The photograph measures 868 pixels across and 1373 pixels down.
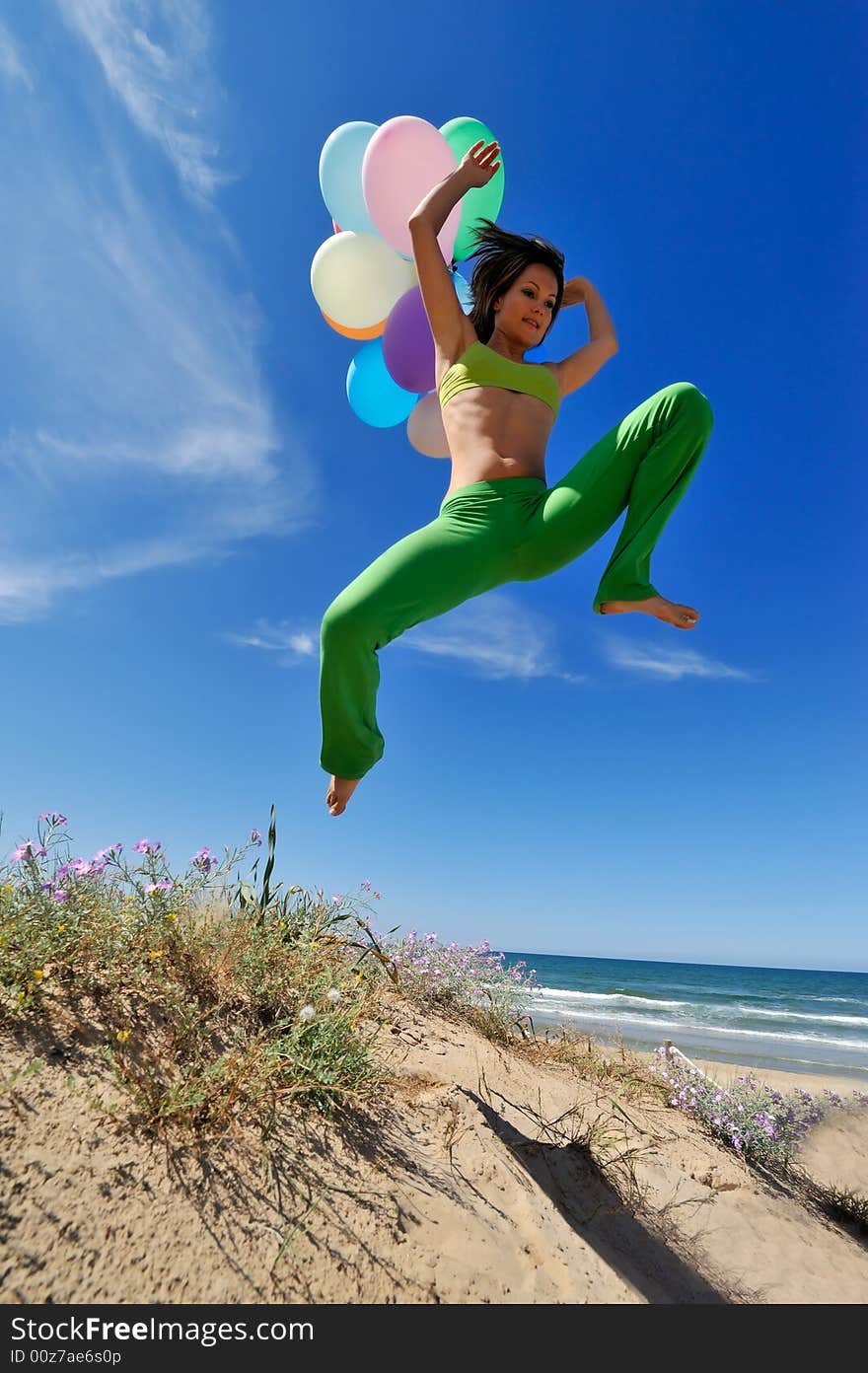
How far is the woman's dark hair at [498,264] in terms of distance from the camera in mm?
2732

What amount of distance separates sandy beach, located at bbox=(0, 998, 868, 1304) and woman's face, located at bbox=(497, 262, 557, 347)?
305 centimetres

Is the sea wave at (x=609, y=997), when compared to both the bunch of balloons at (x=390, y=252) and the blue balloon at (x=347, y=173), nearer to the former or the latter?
the bunch of balloons at (x=390, y=252)

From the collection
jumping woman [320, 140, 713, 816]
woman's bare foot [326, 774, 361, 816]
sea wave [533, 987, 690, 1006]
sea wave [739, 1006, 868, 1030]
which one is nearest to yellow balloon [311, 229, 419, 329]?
jumping woman [320, 140, 713, 816]

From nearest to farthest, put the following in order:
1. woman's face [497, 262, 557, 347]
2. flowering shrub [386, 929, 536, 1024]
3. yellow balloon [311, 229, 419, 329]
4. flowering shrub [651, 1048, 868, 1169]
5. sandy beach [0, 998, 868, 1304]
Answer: sandy beach [0, 998, 868, 1304], woman's face [497, 262, 557, 347], yellow balloon [311, 229, 419, 329], flowering shrub [651, 1048, 868, 1169], flowering shrub [386, 929, 536, 1024]

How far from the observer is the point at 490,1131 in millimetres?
2443

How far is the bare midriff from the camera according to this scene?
234 centimetres

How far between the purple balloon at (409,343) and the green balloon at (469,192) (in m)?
0.60

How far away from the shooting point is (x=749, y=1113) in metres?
3.90

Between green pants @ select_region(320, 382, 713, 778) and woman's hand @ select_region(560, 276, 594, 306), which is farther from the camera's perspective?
woman's hand @ select_region(560, 276, 594, 306)

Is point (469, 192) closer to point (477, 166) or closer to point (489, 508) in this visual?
point (477, 166)

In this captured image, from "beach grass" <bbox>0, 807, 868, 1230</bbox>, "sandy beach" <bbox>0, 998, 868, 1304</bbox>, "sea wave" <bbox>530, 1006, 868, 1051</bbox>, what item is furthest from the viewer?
"sea wave" <bbox>530, 1006, 868, 1051</bbox>

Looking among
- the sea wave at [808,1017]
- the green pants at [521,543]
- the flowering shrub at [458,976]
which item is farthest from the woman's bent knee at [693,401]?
the sea wave at [808,1017]

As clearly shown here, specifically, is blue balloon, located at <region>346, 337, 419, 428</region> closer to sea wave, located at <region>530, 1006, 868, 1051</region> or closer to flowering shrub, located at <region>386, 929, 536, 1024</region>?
flowering shrub, located at <region>386, 929, 536, 1024</region>
